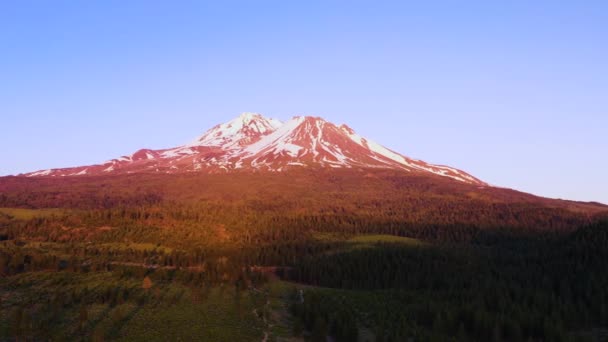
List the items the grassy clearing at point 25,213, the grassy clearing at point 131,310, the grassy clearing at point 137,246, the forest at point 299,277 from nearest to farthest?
the grassy clearing at point 131,310 → the forest at point 299,277 → the grassy clearing at point 137,246 → the grassy clearing at point 25,213

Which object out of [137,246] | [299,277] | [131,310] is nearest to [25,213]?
[137,246]

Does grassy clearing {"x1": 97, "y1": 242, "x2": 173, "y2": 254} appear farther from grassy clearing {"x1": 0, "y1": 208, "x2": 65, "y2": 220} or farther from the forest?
grassy clearing {"x1": 0, "y1": 208, "x2": 65, "y2": 220}

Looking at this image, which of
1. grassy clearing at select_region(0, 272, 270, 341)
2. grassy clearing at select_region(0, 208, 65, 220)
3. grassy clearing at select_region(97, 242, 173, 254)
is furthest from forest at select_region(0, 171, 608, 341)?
grassy clearing at select_region(0, 208, 65, 220)

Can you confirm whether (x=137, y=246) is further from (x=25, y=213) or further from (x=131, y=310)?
(x=25, y=213)

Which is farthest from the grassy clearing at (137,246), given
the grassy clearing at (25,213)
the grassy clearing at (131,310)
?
the grassy clearing at (25,213)

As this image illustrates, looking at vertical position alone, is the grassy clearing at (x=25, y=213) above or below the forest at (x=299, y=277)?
above

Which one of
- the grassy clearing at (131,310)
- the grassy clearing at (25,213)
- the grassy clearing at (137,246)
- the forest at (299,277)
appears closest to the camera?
the grassy clearing at (131,310)

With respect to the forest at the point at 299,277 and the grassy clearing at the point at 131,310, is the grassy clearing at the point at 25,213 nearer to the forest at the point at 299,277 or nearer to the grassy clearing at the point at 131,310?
the forest at the point at 299,277

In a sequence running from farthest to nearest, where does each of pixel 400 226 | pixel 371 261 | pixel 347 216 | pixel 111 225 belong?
pixel 347 216 < pixel 400 226 < pixel 111 225 < pixel 371 261

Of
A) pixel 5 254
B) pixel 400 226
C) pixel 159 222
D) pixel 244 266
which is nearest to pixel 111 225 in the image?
pixel 159 222

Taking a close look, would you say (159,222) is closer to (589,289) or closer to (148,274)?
(148,274)

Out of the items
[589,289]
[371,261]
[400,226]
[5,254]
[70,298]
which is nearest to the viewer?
[70,298]
